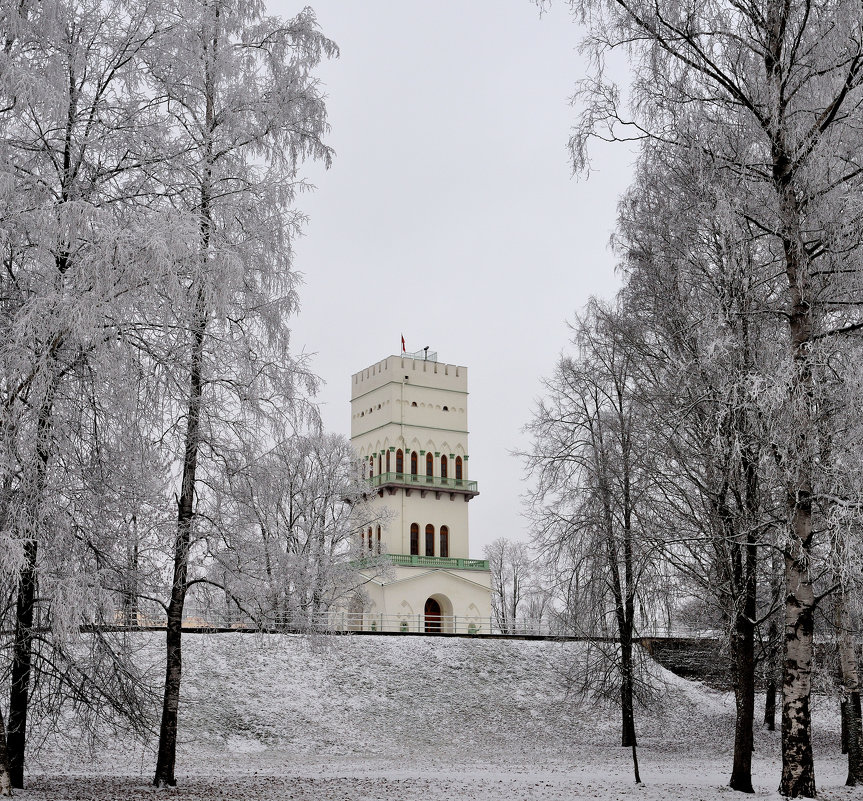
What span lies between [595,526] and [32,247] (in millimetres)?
12568

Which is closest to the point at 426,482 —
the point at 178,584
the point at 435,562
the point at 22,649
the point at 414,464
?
the point at 414,464

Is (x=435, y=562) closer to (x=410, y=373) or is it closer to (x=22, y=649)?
(x=410, y=373)

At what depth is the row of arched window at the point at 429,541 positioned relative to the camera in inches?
1786

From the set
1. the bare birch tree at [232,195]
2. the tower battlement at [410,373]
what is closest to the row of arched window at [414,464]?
the tower battlement at [410,373]

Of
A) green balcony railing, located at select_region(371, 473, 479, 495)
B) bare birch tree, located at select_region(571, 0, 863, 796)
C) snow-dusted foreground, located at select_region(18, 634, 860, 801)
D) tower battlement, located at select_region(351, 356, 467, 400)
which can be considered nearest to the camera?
bare birch tree, located at select_region(571, 0, 863, 796)

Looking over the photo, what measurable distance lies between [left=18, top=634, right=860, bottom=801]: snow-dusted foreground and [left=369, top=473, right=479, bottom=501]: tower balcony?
53.2ft

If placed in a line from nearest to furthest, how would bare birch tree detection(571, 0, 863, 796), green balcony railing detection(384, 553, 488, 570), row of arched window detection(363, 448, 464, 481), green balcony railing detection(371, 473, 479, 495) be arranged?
bare birch tree detection(571, 0, 863, 796)
green balcony railing detection(384, 553, 488, 570)
green balcony railing detection(371, 473, 479, 495)
row of arched window detection(363, 448, 464, 481)

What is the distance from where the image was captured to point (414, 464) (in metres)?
46.4

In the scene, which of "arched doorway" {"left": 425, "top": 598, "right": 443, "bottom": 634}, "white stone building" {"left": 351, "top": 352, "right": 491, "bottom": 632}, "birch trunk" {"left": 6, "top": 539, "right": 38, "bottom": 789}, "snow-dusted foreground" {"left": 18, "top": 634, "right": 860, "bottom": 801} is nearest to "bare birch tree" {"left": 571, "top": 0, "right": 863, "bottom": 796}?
"snow-dusted foreground" {"left": 18, "top": 634, "right": 860, "bottom": 801}

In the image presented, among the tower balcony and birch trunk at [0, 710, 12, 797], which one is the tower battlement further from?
birch trunk at [0, 710, 12, 797]

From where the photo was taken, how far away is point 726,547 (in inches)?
442

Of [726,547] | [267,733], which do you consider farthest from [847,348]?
[267,733]

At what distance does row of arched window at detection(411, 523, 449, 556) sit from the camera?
4538 cm

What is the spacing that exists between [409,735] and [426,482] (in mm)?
24050
